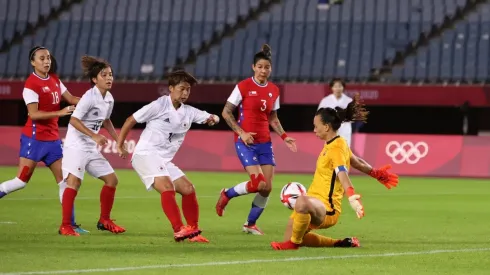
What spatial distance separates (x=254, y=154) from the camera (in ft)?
44.2

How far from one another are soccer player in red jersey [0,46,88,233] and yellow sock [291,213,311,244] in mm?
3446

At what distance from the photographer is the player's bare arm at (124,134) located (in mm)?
11766

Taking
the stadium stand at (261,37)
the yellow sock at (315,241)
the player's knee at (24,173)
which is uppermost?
the stadium stand at (261,37)

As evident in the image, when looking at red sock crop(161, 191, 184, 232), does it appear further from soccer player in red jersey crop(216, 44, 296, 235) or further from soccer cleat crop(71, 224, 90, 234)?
soccer player in red jersey crop(216, 44, 296, 235)

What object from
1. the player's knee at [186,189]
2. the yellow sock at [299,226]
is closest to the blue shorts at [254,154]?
the player's knee at [186,189]

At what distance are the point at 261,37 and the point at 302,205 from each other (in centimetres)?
A: 2265

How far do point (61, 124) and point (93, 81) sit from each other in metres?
20.0

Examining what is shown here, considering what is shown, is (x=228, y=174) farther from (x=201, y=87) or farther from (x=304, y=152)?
(x=201, y=87)

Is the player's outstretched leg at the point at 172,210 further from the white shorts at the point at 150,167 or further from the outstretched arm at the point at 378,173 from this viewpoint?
the outstretched arm at the point at 378,173

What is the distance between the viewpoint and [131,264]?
9641mm

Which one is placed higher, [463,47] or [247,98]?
[463,47]

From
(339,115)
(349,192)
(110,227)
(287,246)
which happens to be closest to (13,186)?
(110,227)

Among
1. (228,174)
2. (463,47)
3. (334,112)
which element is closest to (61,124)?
(228,174)

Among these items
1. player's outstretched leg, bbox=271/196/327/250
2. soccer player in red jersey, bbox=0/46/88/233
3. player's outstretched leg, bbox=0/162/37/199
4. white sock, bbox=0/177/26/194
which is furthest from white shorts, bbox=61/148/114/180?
player's outstretched leg, bbox=271/196/327/250
